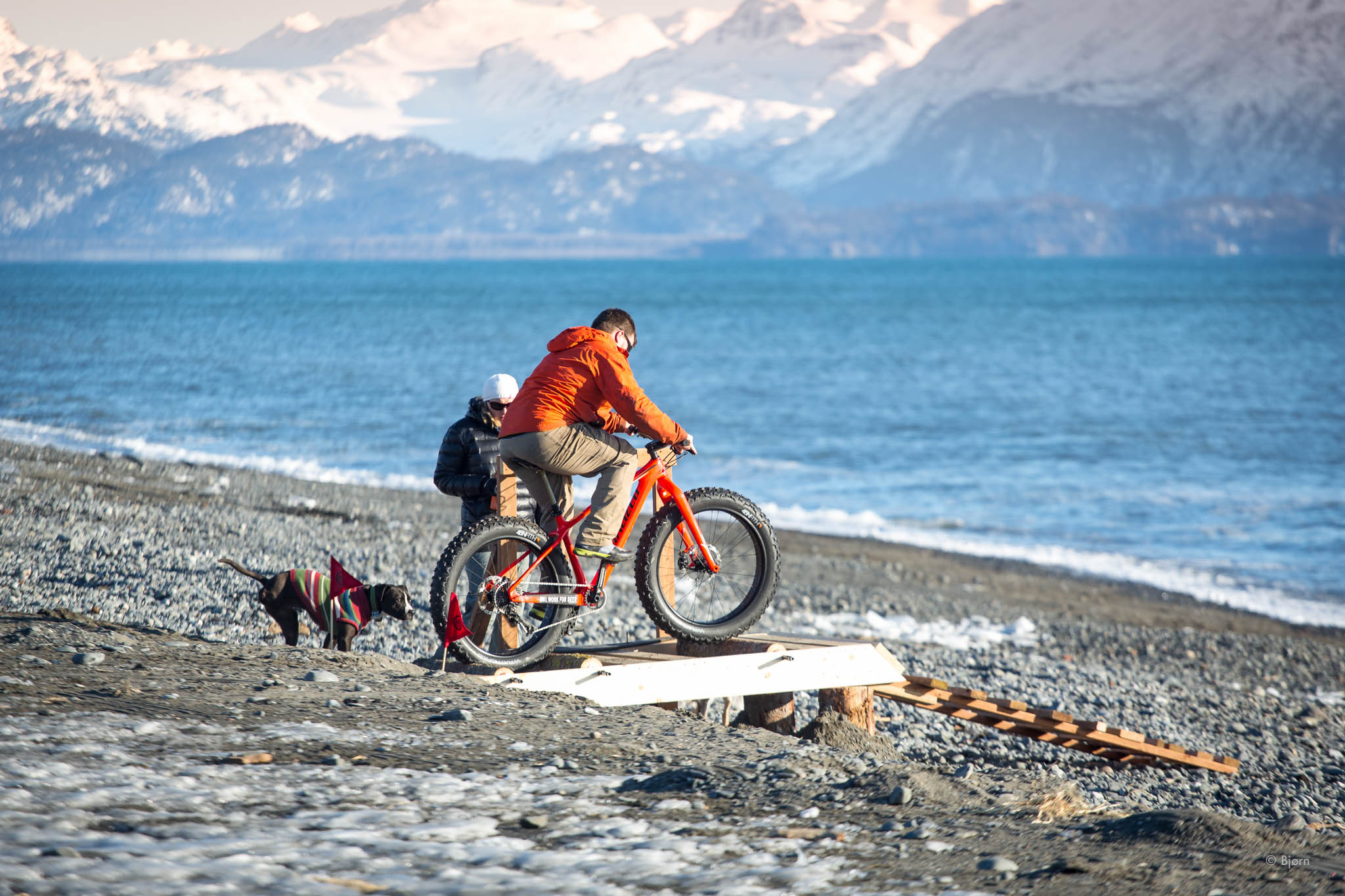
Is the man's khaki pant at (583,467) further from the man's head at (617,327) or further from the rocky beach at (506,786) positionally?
the rocky beach at (506,786)

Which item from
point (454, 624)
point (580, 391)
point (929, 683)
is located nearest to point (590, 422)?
point (580, 391)

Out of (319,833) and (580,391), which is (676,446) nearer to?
(580,391)

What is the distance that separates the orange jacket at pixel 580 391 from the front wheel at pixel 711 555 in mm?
693

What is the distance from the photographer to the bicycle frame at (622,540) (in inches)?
267

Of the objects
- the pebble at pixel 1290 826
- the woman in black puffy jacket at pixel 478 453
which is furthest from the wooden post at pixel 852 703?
the pebble at pixel 1290 826

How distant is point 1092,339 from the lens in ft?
262

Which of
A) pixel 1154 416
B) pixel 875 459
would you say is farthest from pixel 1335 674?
pixel 1154 416

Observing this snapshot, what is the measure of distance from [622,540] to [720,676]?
3.67ft

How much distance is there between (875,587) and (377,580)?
7395 millimetres

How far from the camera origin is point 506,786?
16.5ft

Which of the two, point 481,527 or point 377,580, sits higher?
point 481,527

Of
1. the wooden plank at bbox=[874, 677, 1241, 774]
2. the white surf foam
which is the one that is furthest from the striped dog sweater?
the white surf foam

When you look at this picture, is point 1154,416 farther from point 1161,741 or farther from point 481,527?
point 481,527

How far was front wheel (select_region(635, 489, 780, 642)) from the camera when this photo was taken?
7.08 m
